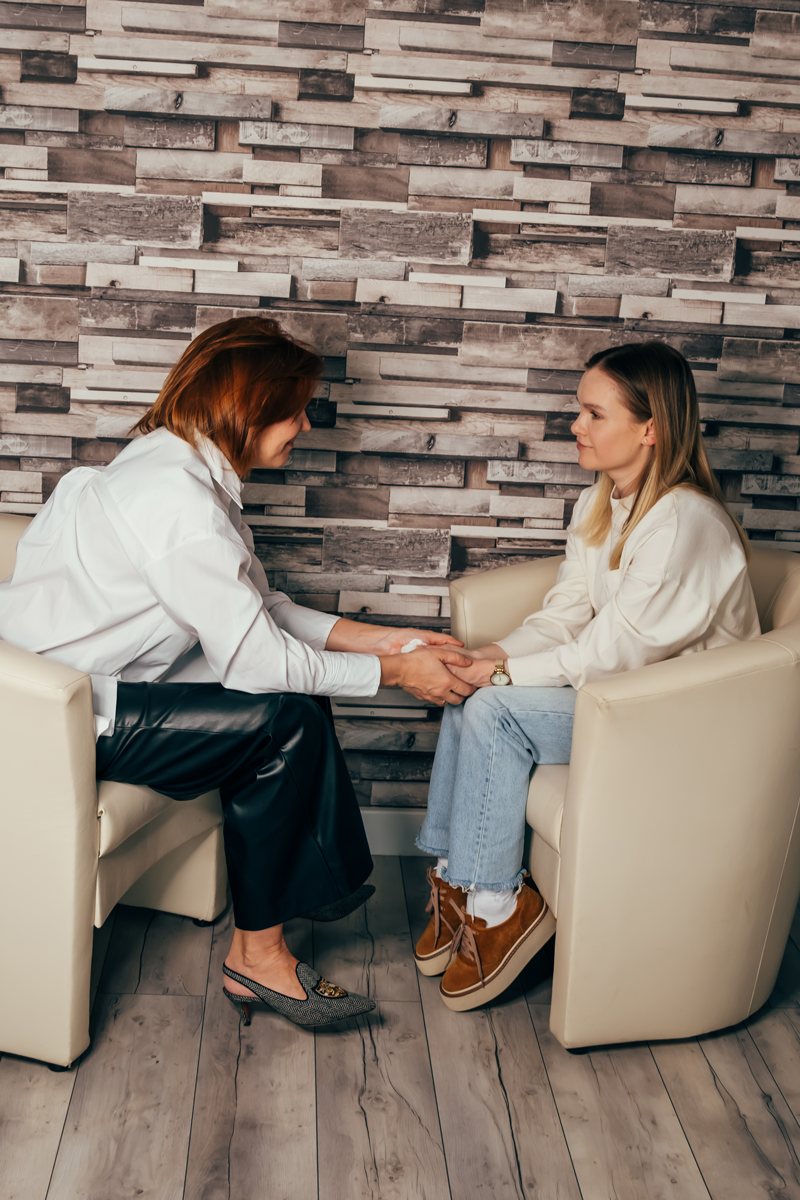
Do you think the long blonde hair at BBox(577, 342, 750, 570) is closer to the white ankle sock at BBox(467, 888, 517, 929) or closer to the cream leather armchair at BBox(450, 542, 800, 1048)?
the cream leather armchair at BBox(450, 542, 800, 1048)

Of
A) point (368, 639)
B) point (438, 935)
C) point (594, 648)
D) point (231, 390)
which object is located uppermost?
point (231, 390)

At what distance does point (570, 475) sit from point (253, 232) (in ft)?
3.22

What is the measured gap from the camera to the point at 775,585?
208cm

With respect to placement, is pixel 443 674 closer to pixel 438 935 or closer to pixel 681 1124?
pixel 438 935

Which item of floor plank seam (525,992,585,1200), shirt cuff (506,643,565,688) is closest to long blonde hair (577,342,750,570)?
shirt cuff (506,643,565,688)

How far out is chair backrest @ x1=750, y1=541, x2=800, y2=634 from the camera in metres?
2.01

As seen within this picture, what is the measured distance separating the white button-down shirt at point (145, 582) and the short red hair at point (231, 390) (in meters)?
0.04

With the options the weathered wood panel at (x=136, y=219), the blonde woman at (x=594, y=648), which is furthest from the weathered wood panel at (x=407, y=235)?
the blonde woman at (x=594, y=648)

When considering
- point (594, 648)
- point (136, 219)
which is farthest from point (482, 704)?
point (136, 219)

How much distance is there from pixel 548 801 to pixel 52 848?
2.83 feet

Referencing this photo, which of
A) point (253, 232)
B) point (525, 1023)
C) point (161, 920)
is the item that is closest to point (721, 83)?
point (253, 232)

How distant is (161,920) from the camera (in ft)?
6.94

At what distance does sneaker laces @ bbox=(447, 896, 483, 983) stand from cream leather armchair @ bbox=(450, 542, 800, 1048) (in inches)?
7.1

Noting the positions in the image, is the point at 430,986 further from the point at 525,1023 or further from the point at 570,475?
the point at 570,475
